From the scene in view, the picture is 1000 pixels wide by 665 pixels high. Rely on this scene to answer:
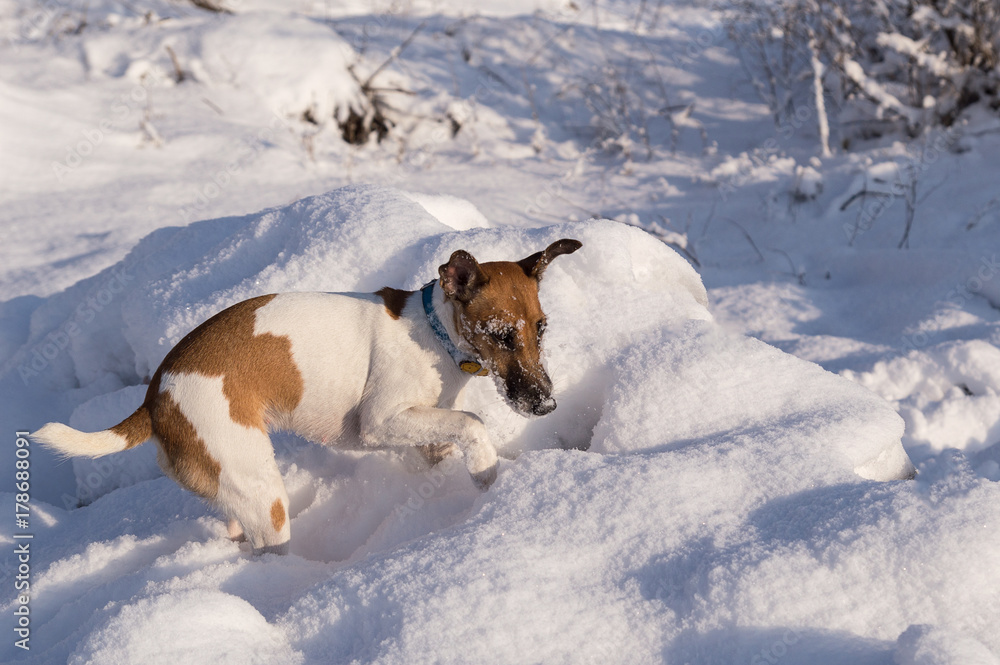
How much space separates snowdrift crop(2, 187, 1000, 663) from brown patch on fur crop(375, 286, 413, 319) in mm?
489

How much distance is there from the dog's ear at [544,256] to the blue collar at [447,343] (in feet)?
1.02

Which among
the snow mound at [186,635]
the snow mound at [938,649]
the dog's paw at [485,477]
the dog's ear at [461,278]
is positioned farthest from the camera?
the dog's paw at [485,477]

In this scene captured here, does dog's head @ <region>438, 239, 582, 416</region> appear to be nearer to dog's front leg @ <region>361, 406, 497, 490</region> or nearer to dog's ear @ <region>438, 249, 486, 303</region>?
dog's ear @ <region>438, 249, 486, 303</region>

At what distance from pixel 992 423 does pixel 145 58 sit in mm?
A: 7193

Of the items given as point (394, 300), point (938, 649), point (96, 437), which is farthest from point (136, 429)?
point (938, 649)

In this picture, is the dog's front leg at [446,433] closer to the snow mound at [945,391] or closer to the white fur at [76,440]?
the white fur at [76,440]

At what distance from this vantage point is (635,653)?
1.80 m

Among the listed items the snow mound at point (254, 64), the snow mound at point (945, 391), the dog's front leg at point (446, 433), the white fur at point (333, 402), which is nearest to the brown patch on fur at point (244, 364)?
the white fur at point (333, 402)

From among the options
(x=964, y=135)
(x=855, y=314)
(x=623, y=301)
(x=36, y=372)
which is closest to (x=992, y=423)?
(x=855, y=314)

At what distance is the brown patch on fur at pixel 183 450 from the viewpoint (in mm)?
2260

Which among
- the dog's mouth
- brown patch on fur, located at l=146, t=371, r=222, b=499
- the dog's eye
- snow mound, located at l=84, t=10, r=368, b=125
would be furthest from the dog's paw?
snow mound, located at l=84, t=10, r=368, b=125

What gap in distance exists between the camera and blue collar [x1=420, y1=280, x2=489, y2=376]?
2422mm

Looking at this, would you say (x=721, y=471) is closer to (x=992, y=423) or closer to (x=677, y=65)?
(x=992, y=423)

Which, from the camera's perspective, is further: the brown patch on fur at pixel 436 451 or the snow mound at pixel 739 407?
the brown patch on fur at pixel 436 451
